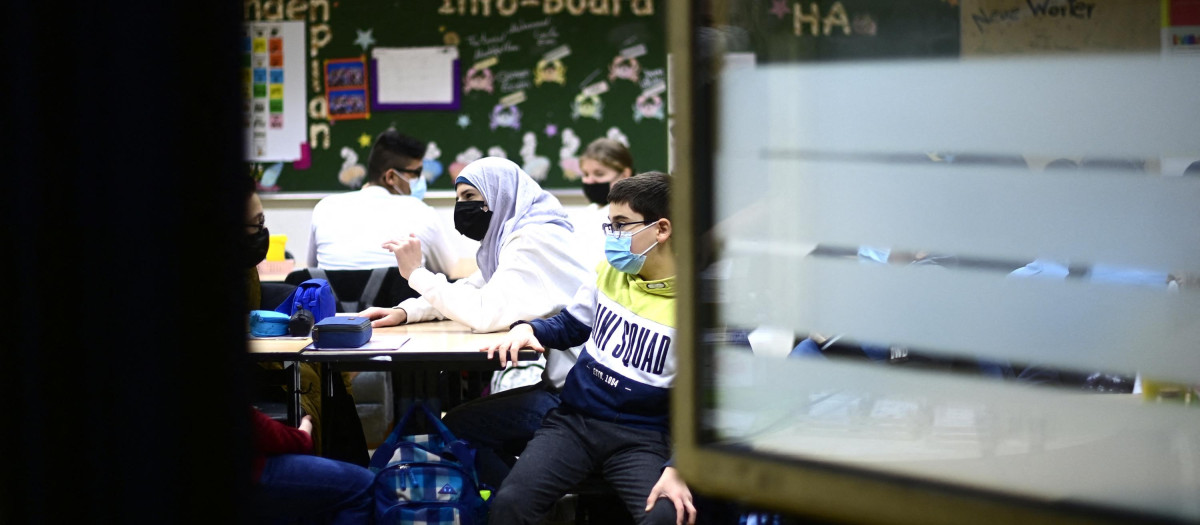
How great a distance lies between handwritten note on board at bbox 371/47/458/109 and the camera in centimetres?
560

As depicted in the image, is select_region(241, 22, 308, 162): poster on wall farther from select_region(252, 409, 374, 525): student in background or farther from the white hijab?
select_region(252, 409, 374, 525): student in background

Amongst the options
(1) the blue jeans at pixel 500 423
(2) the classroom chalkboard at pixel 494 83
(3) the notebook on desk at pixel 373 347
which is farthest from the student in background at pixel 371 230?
(2) the classroom chalkboard at pixel 494 83

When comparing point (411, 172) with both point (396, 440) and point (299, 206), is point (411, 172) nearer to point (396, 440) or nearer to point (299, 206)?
point (299, 206)

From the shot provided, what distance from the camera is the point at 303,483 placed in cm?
220

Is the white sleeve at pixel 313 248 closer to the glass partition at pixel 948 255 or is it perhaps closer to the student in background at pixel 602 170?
the student in background at pixel 602 170

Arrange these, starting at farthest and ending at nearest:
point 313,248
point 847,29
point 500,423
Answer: point 313,248 < point 500,423 < point 847,29

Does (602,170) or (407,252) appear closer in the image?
(407,252)

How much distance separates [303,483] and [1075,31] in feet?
6.10

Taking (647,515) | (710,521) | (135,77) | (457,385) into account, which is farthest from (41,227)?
(457,385)

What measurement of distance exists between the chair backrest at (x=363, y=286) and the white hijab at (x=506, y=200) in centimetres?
56

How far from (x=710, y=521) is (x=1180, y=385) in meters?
1.48

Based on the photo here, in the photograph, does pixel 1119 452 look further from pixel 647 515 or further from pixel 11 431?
pixel 647 515

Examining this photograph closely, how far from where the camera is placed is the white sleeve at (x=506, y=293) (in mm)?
2844

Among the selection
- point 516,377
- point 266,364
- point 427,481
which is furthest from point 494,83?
point 427,481
